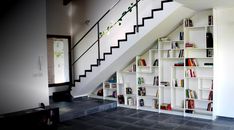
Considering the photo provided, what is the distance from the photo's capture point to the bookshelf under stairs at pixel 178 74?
21.3ft

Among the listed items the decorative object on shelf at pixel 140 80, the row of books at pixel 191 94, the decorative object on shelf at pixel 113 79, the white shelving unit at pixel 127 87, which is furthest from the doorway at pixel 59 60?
the row of books at pixel 191 94

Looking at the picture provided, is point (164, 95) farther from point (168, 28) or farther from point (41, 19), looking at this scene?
point (41, 19)

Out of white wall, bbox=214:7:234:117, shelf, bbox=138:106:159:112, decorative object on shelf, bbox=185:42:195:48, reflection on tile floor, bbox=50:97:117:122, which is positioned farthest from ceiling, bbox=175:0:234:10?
reflection on tile floor, bbox=50:97:117:122

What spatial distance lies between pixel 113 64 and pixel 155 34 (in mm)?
1560

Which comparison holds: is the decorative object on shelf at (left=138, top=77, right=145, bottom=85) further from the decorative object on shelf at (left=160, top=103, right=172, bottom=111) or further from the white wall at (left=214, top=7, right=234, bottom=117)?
the white wall at (left=214, top=7, right=234, bottom=117)

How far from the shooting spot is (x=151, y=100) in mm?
A: 7574

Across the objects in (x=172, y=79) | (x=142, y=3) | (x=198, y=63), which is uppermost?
(x=142, y=3)

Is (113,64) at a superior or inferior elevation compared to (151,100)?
superior

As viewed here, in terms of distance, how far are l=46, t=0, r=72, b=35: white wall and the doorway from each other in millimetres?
226

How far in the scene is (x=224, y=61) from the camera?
247 inches

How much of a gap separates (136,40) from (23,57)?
9.16ft

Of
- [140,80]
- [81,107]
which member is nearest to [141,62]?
[140,80]

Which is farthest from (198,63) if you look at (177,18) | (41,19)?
(41,19)

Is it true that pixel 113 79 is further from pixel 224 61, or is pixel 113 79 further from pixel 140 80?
pixel 224 61
